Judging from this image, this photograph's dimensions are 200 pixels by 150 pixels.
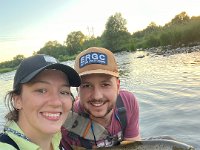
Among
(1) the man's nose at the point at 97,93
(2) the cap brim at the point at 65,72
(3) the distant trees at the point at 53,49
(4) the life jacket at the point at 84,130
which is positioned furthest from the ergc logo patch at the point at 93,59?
(3) the distant trees at the point at 53,49

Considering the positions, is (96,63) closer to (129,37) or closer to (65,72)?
(65,72)

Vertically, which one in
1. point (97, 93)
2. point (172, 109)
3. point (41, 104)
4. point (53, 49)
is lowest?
point (172, 109)

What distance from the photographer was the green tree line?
1411 inches

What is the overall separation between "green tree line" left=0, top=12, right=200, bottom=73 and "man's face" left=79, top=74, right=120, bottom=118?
8.70m

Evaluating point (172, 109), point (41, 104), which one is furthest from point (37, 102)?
point (172, 109)

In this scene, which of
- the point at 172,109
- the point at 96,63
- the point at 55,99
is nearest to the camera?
the point at 55,99

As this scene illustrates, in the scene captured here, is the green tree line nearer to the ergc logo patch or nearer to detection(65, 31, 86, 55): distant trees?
detection(65, 31, 86, 55): distant trees

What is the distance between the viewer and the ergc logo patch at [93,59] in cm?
448

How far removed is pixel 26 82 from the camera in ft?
9.94

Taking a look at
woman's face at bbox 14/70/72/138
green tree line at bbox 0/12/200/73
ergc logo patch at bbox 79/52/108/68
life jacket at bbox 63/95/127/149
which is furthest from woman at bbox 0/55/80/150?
green tree line at bbox 0/12/200/73

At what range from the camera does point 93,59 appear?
14.7ft

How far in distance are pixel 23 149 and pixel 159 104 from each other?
850cm

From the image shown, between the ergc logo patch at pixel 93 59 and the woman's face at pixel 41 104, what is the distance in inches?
50.6

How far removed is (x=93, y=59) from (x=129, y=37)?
78.5 metres
